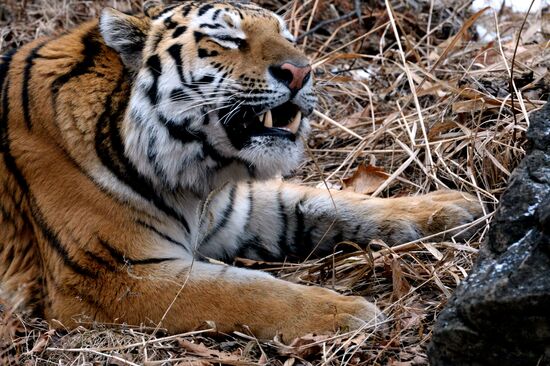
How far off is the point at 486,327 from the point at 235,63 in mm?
1350

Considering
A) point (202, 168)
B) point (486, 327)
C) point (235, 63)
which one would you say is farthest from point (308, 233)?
point (486, 327)

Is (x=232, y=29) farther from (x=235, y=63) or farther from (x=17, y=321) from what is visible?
(x=17, y=321)

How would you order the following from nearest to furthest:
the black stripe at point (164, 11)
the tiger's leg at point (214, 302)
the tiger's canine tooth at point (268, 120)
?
the tiger's leg at point (214, 302), the tiger's canine tooth at point (268, 120), the black stripe at point (164, 11)

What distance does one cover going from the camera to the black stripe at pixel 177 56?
3.11 meters

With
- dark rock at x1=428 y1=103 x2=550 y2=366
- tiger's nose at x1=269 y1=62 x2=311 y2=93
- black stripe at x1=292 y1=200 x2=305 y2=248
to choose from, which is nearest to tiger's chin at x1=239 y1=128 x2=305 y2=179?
tiger's nose at x1=269 y1=62 x2=311 y2=93

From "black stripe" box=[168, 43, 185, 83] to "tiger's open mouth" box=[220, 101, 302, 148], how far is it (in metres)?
0.21

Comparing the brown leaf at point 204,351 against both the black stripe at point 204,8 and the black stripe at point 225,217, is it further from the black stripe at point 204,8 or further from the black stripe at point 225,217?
the black stripe at point 204,8

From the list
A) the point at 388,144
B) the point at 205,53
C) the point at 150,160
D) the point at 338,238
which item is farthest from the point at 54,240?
the point at 388,144

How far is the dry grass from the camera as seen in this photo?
2801mm

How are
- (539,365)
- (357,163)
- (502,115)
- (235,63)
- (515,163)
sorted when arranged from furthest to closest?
(357,163), (502,115), (515,163), (235,63), (539,365)

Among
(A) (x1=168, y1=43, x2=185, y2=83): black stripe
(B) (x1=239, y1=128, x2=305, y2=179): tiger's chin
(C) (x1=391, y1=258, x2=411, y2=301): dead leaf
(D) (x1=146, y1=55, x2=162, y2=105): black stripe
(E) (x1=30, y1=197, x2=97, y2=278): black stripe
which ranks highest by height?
(A) (x1=168, y1=43, x2=185, y2=83): black stripe

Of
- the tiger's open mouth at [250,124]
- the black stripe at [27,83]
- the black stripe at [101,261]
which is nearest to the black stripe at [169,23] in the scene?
the tiger's open mouth at [250,124]

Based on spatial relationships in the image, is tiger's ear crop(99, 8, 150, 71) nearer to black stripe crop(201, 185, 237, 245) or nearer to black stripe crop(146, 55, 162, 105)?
black stripe crop(146, 55, 162, 105)

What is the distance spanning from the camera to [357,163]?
4391 millimetres
